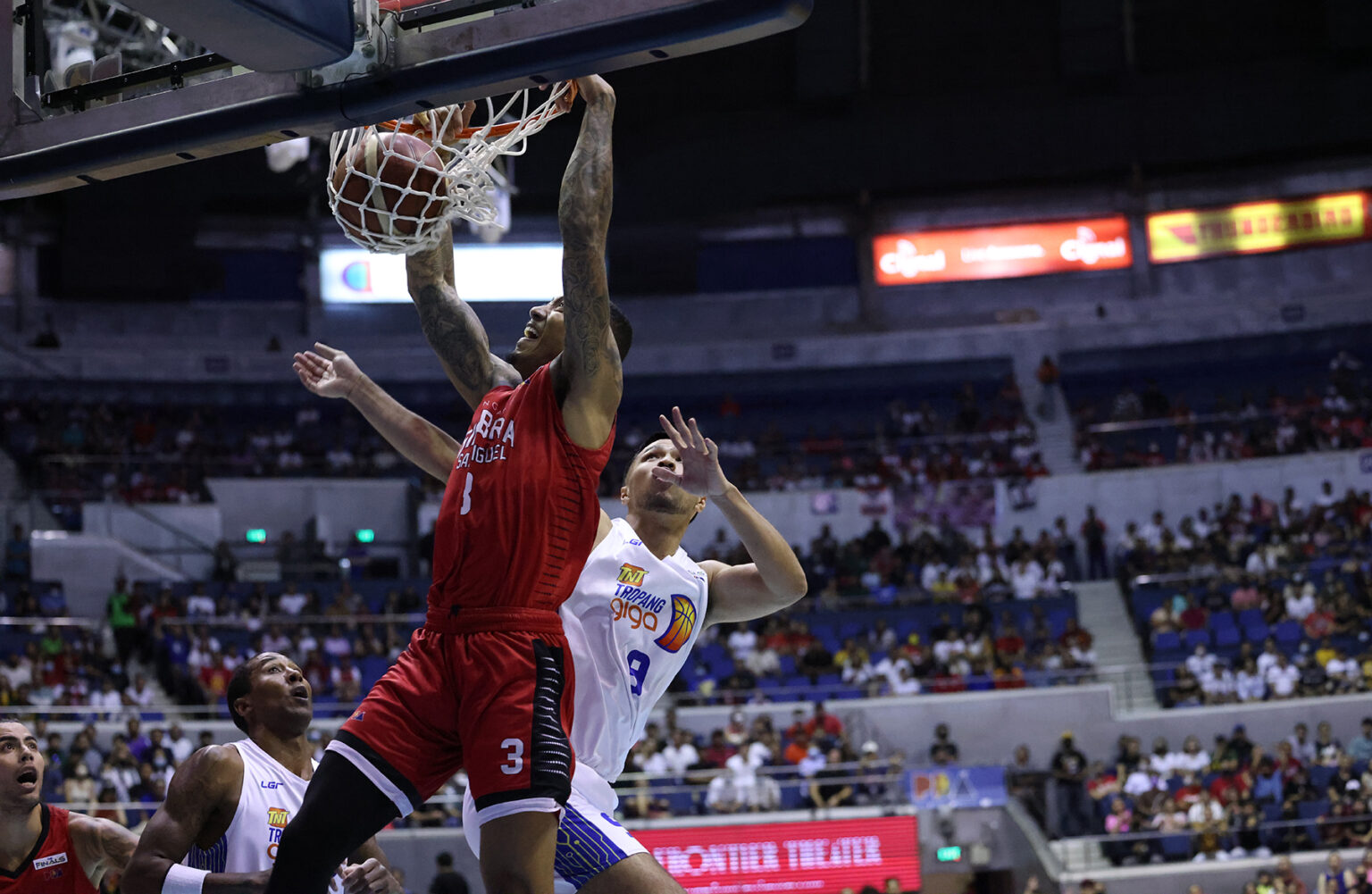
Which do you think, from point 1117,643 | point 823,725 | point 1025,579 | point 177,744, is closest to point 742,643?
point 823,725

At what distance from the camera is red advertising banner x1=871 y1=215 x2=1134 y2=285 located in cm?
2795

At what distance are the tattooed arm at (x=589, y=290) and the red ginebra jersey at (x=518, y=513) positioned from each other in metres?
0.07

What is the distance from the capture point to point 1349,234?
27234mm

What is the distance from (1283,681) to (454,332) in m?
16.3

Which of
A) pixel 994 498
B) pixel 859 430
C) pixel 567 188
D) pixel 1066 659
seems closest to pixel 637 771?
pixel 1066 659

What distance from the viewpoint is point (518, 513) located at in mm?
3574

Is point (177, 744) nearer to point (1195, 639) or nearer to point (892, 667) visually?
point (892, 667)

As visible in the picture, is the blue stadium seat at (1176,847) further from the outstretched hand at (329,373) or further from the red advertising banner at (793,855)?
the outstretched hand at (329,373)

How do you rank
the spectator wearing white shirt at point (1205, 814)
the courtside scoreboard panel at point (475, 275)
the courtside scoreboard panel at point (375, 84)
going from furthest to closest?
the courtside scoreboard panel at point (475, 275) < the spectator wearing white shirt at point (1205, 814) < the courtside scoreboard panel at point (375, 84)

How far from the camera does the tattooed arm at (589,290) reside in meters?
3.53

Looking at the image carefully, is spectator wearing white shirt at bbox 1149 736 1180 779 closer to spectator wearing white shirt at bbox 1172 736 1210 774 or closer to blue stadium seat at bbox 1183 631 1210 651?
spectator wearing white shirt at bbox 1172 736 1210 774

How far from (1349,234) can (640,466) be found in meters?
26.5

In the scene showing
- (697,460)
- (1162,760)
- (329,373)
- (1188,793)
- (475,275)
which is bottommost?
(1188,793)

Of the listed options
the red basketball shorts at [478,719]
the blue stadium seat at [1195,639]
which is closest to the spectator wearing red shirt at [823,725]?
the blue stadium seat at [1195,639]
